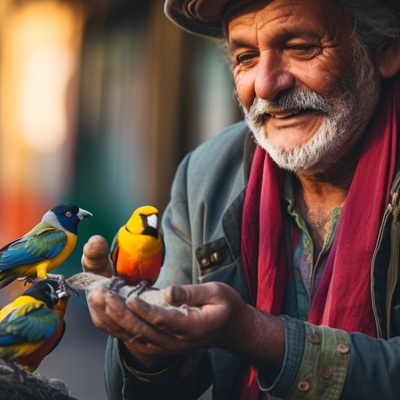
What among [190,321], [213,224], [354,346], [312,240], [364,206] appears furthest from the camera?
[213,224]

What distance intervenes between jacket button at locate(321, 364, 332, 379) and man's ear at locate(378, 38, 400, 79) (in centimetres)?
146

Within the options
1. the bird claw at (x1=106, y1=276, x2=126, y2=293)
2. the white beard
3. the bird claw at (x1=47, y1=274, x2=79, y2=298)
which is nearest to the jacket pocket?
the white beard

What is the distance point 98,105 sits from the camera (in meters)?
8.16

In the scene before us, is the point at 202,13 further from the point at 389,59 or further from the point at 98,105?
the point at 98,105

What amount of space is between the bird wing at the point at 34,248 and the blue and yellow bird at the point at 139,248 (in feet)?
1.24

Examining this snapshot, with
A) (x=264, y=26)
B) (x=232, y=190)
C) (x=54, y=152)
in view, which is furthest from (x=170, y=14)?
(x=54, y=152)

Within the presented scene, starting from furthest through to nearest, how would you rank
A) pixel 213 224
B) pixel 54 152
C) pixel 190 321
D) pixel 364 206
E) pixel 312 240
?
pixel 54 152
pixel 213 224
pixel 312 240
pixel 364 206
pixel 190 321

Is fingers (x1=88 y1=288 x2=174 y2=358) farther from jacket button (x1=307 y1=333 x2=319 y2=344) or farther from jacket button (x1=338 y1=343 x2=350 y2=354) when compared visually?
jacket button (x1=338 y1=343 x2=350 y2=354)

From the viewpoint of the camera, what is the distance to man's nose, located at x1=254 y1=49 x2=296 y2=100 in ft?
9.96

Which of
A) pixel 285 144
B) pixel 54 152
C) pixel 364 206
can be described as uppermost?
pixel 285 144

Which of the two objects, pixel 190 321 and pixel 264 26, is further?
pixel 264 26

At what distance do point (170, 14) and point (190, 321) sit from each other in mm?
1875

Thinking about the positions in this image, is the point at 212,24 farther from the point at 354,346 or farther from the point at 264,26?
the point at 354,346

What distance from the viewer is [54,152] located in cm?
774
